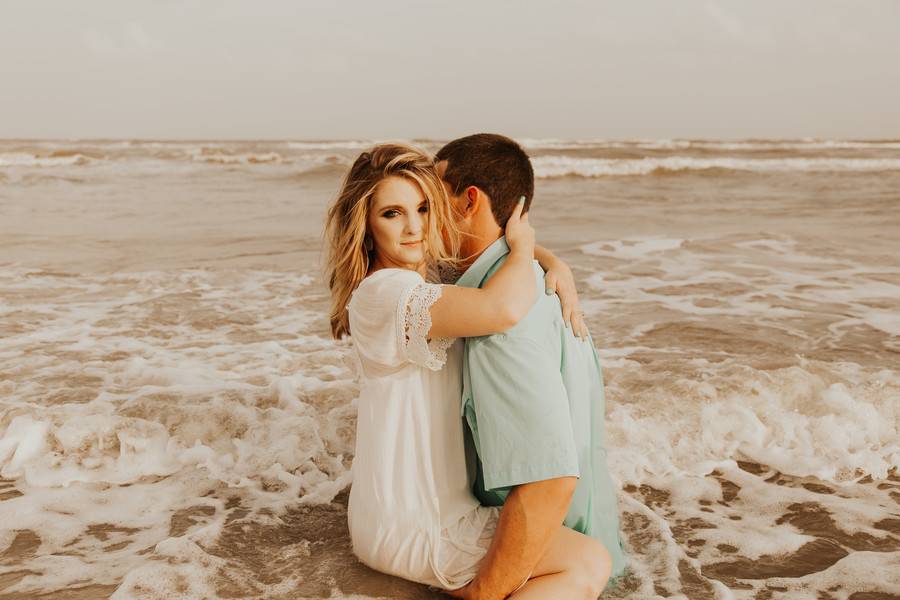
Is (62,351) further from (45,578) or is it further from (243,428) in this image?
(45,578)

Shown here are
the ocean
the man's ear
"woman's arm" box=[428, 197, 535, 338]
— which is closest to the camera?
"woman's arm" box=[428, 197, 535, 338]

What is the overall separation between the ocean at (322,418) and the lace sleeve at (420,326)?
91 cm

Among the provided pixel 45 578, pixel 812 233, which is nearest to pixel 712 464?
pixel 45 578

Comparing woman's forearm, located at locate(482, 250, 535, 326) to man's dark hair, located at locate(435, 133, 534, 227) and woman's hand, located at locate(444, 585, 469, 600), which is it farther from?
woman's hand, located at locate(444, 585, 469, 600)

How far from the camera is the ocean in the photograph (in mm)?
2979

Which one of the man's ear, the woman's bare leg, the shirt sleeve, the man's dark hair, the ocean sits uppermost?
the man's dark hair

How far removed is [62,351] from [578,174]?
20218 mm

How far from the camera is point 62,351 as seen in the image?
215 inches

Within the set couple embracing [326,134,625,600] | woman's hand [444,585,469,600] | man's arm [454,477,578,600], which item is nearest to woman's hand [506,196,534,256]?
couple embracing [326,134,625,600]

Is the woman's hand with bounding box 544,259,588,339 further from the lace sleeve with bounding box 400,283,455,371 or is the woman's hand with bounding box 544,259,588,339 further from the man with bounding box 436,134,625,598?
the lace sleeve with bounding box 400,283,455,371

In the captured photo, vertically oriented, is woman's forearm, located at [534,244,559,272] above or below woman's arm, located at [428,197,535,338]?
above

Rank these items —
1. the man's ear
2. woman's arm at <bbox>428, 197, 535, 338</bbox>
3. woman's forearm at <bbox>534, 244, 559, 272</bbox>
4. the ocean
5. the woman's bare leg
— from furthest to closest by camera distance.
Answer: the ocean → woman's forearm at <bbox>534, 244, 559, 272</bbox> → the man's ear → the woman's bare leg → woman's arm at <bbox>428, 197, 535, 338</bbox>

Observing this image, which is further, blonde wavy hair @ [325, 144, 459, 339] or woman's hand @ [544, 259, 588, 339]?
woman's hand @ [544, 259, 588, 339]

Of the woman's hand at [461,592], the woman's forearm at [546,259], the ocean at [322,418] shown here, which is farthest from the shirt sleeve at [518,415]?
the ocean at [322,418]
